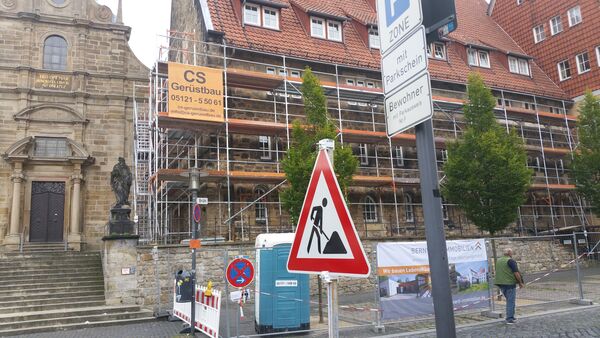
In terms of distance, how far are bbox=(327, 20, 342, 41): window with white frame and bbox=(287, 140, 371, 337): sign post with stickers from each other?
73.0 ft

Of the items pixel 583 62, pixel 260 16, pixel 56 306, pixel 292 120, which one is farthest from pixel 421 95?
pixel 583 62

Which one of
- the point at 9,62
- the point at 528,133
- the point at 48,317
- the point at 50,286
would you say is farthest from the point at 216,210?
the point at 528,133

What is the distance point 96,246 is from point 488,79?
22190 millimetres

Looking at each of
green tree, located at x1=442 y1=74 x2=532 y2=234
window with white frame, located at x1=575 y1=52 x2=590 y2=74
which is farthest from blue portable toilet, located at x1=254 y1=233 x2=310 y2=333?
window with white frame, located at x1=575 y1=52 x2=590 y2=74

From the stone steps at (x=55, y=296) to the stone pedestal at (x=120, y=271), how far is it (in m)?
0.45

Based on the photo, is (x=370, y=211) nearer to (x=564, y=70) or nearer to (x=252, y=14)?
(x=252, y=14)

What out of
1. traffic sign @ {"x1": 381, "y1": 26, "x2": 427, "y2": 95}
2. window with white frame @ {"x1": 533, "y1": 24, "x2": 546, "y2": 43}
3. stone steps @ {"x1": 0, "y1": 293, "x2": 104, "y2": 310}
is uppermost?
window with white frame @ {"x1": 533, "y1": 24, "x2": 546, "y2": 43}

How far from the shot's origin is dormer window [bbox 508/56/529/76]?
3066cm

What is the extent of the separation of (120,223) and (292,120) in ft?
29.7

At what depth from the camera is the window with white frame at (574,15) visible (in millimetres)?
30472

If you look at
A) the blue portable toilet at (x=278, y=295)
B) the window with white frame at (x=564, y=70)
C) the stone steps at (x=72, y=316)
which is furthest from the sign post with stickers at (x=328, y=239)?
the window with white frame at (x=564, y=70)

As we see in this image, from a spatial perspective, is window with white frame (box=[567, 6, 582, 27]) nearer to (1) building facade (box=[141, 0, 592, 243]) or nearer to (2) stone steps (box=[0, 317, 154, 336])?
(1) building facade (box=[141, 0, 592, 243])

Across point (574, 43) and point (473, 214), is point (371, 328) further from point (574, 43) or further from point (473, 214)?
point (574, 43)

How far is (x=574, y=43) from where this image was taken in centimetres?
3083
